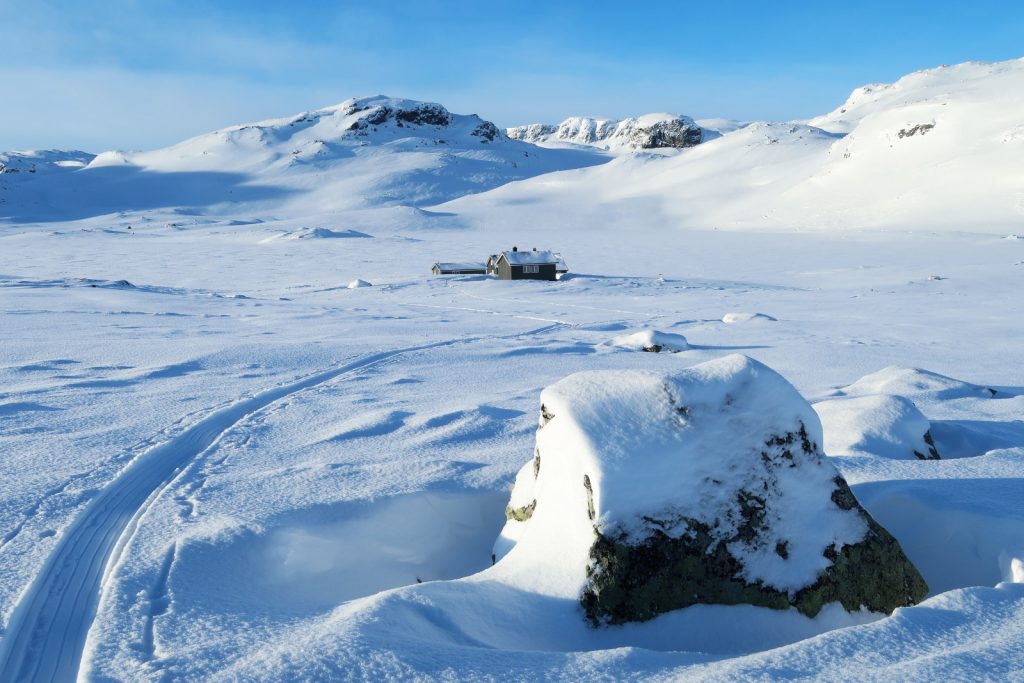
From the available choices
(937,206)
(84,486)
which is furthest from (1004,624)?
(937,206)

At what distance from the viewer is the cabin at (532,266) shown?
115 feet

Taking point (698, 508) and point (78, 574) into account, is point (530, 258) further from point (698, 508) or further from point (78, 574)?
point (78, 574)

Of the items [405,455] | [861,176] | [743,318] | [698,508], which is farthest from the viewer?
[861,176]

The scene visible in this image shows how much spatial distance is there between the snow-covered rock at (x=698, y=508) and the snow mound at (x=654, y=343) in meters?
10.1

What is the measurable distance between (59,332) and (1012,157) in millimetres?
68719

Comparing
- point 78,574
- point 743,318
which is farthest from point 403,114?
point 78,574

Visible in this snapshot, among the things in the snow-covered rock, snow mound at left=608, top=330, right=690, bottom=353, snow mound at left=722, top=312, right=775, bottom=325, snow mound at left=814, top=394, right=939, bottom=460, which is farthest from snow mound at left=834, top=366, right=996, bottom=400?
snow mound at left=722, top=312, right=775, bottom=325

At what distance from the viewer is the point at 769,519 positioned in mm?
4863

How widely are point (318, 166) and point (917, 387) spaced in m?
120

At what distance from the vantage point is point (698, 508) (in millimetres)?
4770

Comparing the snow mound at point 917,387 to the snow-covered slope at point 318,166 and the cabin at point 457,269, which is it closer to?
the cabin at point 457,269

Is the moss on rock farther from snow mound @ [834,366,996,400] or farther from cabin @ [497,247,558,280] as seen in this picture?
cabin @ [497,247,558,280]

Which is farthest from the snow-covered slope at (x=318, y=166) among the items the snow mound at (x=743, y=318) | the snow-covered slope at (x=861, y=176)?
the snow mound at (x=743, y=318)

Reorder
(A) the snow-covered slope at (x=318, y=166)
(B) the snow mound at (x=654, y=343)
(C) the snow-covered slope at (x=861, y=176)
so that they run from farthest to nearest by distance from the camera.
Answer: (A) the snow-covered slope at (x=318, y=166) → (C) the snow-covered slope at (x=861, y=176) → (B) the snow mound at (x=654, y=343)
